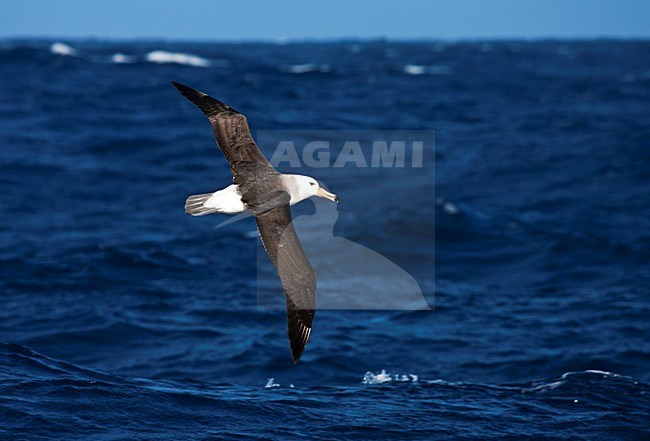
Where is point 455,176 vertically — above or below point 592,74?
below

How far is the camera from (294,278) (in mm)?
8828

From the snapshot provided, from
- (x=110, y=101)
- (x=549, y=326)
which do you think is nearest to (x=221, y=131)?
(x=549, y=326)

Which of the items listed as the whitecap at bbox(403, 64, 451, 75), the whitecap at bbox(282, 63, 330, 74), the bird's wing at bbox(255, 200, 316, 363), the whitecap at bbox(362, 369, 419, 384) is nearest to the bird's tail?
the bird's wing at bbox(255, 200, 316, 363)

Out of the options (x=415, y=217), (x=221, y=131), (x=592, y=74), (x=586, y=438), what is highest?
(x=592, y=74)

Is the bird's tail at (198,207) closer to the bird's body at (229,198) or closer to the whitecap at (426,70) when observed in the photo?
the bird's body at (229,198)

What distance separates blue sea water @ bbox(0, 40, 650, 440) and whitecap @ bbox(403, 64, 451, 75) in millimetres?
24331

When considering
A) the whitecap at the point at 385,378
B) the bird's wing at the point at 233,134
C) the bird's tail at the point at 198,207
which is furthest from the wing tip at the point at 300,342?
the whitecap at the point at 385,378

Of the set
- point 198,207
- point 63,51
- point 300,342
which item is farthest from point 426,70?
point 300,342

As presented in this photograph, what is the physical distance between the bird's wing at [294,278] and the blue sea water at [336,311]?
4.45 feet

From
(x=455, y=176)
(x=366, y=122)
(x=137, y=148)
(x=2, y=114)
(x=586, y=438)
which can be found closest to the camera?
(x=586, y=438)

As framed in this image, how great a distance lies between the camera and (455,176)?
26172 millimetres

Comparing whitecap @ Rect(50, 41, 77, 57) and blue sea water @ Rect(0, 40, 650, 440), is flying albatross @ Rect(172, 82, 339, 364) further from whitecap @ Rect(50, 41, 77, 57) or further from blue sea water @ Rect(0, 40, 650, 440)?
whitecap @ Rect(50, 41, 77, 57)

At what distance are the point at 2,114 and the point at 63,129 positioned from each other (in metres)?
3.39

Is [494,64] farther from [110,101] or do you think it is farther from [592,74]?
[110,101]
